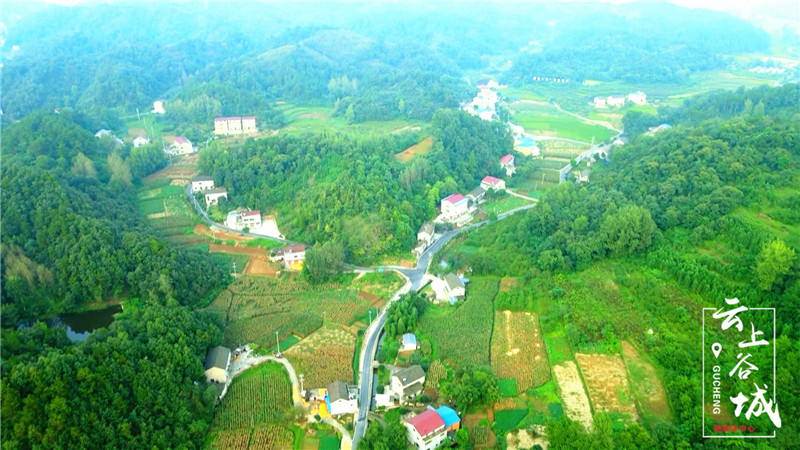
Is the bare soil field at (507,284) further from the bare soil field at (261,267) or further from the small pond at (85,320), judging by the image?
the small pond at (85,320)

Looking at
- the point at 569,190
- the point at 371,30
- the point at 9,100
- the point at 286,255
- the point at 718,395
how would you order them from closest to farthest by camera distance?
the point at 718,395 < the point at 286,255 < the point at 569,190 < the point at 9,100 < the point at 371,30

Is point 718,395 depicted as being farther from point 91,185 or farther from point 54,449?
point 91,185

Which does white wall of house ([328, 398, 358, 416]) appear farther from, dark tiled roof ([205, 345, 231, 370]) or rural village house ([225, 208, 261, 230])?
rural village house ([225, 208, 261, 230])

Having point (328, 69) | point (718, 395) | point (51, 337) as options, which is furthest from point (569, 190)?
point (328, 69)

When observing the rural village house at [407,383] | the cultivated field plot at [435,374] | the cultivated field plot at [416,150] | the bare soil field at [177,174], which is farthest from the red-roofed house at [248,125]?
the rural village house at [407,383]

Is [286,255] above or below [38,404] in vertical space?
below

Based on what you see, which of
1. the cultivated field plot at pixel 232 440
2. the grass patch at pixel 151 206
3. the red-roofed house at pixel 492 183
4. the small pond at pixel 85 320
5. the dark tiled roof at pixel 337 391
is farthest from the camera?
the red-roofed house at pixel 492 183

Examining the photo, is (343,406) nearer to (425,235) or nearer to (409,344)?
(409,344)
